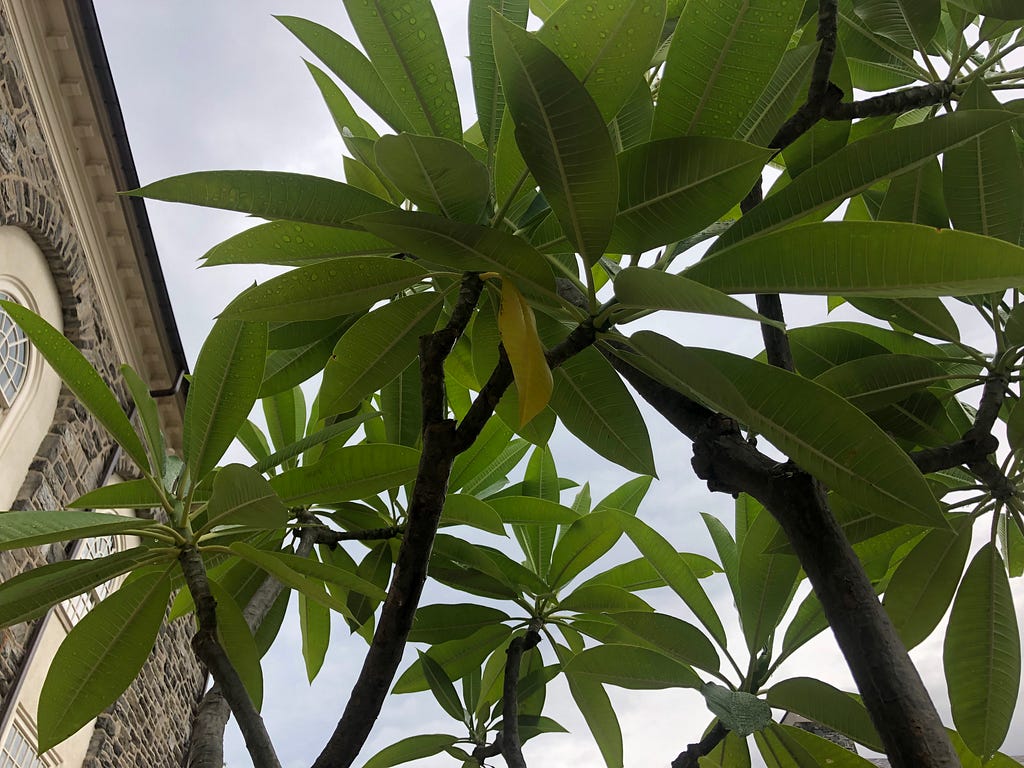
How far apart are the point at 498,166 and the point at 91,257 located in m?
5.87

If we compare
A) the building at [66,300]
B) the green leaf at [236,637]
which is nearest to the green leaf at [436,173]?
the green leaf at [236,637]

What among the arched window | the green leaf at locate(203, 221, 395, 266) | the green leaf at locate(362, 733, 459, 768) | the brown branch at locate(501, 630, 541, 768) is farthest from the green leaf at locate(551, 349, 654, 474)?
the arched window

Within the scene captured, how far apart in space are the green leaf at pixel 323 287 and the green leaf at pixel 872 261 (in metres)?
0.37

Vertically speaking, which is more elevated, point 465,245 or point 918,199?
point 918,199

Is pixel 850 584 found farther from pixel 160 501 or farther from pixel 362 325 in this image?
pixel 160 501

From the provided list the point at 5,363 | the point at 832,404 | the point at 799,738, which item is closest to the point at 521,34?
the point at 832,404

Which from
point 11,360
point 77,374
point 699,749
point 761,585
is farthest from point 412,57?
point 11,360

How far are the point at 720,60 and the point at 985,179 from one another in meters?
0.44

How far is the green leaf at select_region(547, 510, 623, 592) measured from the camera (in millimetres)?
1570

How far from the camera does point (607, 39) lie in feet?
2.36

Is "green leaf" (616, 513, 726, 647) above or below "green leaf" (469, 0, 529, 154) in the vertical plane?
below

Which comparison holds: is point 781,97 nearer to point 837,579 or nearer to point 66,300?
point 837,579

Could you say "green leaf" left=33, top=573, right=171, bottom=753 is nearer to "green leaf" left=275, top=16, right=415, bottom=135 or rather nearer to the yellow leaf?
the yellow leaf

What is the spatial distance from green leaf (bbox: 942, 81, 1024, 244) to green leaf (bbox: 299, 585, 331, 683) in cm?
137
